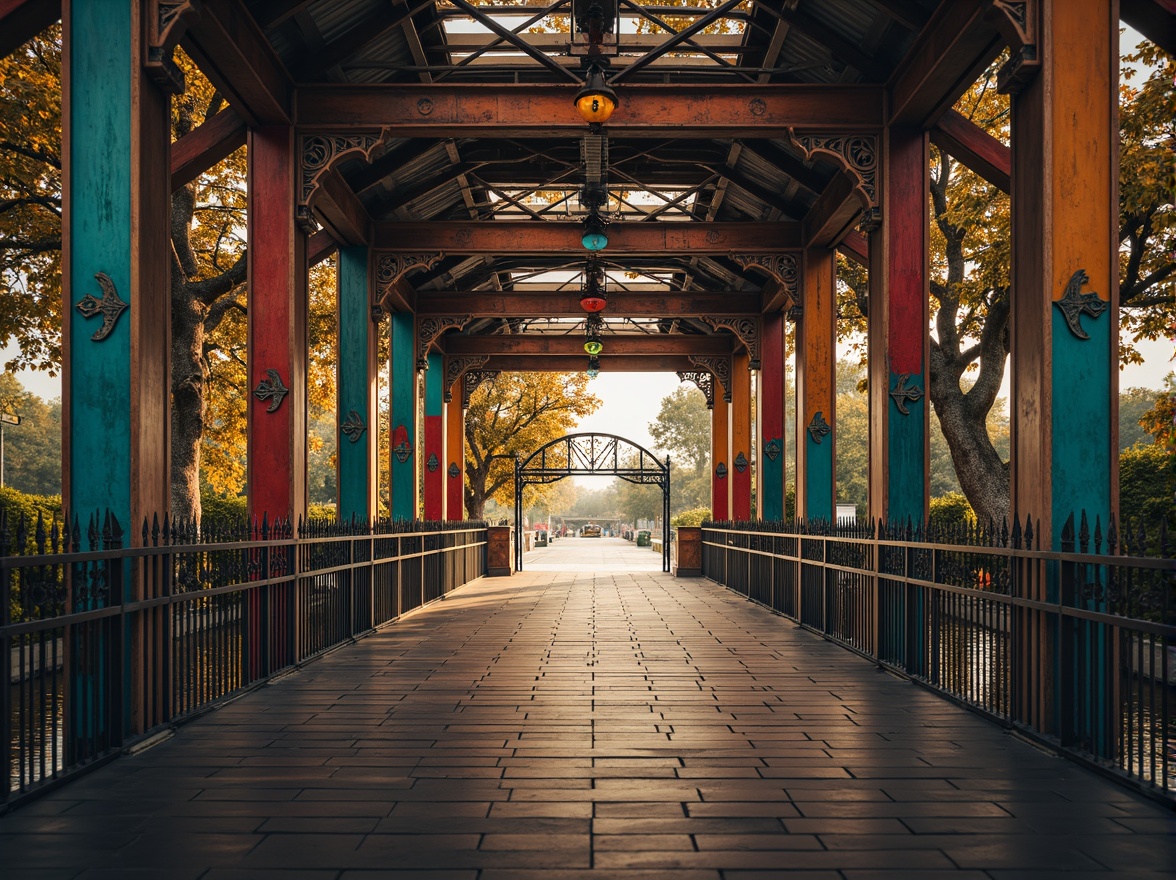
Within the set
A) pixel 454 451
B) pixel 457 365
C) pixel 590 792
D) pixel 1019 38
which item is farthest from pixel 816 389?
pixel 454 451

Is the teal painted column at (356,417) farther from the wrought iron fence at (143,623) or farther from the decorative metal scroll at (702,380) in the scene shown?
the decorative metal scroll at (702,380)

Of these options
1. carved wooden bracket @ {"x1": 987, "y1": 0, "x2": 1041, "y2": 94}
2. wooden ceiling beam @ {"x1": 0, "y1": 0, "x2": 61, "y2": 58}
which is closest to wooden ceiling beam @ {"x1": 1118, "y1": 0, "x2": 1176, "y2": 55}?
carved wooden bracket @ {"x1": 987, "y1": 0, "x2": 1041, "y2": 94}

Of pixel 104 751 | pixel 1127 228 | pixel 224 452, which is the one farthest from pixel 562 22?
pixel 224 452

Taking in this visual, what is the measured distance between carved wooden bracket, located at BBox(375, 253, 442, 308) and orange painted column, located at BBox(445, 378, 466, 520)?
8.27m

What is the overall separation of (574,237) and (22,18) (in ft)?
28.6

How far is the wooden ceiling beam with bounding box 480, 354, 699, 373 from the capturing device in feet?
76.8

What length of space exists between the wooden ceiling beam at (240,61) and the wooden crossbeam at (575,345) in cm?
1256

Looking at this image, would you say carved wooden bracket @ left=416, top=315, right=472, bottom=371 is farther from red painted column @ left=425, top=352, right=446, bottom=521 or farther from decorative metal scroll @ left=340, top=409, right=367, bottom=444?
decorative metal scroll @ left=340, top=409, right=367, bottom=444

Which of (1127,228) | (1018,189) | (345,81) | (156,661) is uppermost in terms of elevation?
(345,81)

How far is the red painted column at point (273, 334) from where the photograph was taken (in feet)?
30.3

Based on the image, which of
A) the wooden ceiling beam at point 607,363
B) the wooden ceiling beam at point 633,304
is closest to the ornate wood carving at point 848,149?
the wooden ceiling beam at point 633,304

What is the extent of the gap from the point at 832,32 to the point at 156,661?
771 cm

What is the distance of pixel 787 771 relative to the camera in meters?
4.91

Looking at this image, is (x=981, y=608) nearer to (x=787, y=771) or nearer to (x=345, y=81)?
(x=787, y=771)
